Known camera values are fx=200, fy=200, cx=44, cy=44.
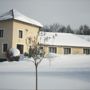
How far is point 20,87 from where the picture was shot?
33.1 feet

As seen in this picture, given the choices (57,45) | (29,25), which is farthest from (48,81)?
(57,45)

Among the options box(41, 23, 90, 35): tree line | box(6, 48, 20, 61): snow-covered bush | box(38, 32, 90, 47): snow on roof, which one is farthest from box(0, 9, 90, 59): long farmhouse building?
box(41, 23, 90, 35): tree line

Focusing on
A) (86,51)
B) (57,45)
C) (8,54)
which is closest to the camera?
(8,54)

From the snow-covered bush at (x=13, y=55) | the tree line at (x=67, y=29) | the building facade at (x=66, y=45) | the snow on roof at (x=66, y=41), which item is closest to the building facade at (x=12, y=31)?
the snow-covered bush at (x=13, y=55)

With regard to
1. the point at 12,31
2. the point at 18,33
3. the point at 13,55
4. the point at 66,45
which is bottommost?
the point at 13,55

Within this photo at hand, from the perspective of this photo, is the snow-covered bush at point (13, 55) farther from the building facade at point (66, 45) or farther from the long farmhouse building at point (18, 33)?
the building facade at point (66, 45)

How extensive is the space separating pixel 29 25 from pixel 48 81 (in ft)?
73.6

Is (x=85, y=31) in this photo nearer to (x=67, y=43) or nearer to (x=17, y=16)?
(x=67, y=43)

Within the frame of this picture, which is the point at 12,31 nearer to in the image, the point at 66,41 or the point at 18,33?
the point at 18,33

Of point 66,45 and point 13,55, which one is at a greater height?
point 66,45

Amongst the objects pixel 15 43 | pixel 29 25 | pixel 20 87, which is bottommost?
pixel 20 87

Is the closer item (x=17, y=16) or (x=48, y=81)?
(x=48, y=81)

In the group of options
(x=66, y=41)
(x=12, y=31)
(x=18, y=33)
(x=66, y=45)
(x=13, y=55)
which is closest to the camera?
(x=13, y=55)

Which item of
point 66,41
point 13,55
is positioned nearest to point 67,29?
point 66,41
